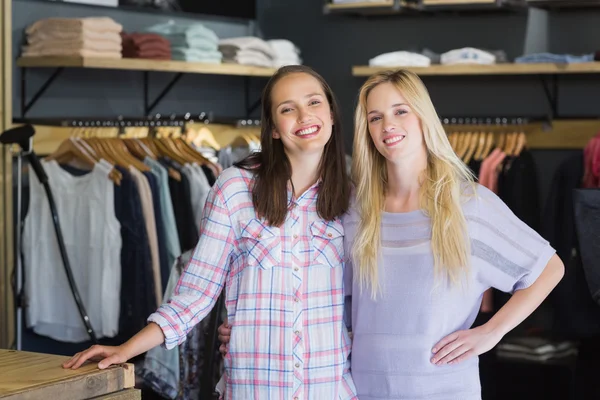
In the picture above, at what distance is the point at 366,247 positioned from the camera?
8.00ft

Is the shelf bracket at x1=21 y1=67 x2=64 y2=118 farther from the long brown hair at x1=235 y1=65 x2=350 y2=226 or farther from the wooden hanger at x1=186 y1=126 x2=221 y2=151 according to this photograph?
the long brown hair at x1=235 y1=65 x2=350 y2=226

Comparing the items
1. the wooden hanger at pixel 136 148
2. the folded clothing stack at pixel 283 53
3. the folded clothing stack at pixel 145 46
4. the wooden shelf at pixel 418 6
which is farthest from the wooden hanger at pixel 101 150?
the wooden shelf at pixel 418 6

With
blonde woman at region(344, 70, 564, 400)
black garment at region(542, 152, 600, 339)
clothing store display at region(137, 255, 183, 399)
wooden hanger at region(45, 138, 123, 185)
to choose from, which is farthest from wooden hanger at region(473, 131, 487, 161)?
blonde woman at region(344, 70, 564, 400)

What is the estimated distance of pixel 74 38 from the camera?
4859 mm

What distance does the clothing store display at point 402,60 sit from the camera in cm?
570

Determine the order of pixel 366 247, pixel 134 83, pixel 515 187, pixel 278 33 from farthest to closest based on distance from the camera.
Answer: pixel 278 33, pixel 134 83, pixel 515 187, pixel 366 247

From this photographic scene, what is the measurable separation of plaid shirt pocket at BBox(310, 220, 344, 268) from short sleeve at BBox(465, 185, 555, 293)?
0.32 m

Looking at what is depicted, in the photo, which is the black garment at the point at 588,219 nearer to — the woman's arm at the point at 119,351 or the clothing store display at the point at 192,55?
the woman's arm at the point at 119,351

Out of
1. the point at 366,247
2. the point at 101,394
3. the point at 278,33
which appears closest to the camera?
the point at 101,394

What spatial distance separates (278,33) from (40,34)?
7.07 feet

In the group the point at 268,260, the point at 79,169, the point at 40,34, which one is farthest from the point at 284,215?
the point at 40,34

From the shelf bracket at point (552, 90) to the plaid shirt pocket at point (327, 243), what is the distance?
3.62 meters

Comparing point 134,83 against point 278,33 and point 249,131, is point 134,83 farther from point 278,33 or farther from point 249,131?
point 278,33

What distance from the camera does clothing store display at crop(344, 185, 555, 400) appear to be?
241 centimetres
